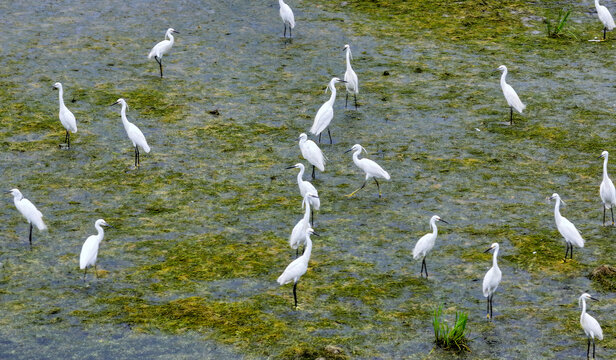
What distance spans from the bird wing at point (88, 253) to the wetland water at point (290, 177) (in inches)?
10.7

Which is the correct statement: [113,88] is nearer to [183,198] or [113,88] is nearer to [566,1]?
[183,198]

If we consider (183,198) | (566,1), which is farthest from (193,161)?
(566,1)

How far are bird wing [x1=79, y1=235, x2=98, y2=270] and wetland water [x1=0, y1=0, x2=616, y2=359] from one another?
27 centimetres

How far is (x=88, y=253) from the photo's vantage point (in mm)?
8930

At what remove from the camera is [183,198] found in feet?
36.3

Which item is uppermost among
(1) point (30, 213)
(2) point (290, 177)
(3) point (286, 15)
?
(3) point (286, 15)

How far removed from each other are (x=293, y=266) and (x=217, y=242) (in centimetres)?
169

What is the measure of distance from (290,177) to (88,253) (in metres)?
3.59

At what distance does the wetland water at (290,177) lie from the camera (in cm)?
831

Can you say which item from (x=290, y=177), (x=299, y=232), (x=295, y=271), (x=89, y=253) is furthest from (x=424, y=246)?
(x=89, y=253)

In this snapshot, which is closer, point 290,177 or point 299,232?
point 299,232

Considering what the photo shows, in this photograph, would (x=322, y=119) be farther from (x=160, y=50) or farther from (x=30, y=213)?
(x=30, y=213)

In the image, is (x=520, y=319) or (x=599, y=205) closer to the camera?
(x=520, y=319)

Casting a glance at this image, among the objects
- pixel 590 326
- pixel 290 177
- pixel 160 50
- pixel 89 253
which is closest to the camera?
pixel 590 326
